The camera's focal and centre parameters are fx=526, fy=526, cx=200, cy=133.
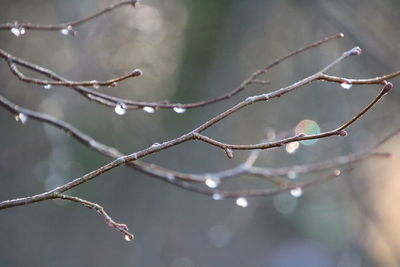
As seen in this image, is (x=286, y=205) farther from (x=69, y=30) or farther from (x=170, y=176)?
(x=69, y=30)

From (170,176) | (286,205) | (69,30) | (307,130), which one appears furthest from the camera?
(286,205)

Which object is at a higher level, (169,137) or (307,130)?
(169,137)

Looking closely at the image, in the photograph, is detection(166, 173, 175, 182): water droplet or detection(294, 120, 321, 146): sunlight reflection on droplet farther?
detection(294, 120, 321, 146): sunlight reflection on droplet

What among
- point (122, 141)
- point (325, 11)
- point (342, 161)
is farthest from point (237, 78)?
point (342, 161)

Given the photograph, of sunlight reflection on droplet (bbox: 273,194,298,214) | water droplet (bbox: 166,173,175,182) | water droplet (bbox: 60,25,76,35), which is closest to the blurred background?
sunlight reflection on droplet (bbox: 273,194,298,214)

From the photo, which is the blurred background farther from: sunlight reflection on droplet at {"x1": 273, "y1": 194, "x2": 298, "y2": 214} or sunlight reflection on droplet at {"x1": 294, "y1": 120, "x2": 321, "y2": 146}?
sunlight reflection on droplet at {"x1": 294, "y1": 120, "x2": 321, "y2": 146}

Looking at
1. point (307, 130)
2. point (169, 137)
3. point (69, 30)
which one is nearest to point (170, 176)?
point (69, 30)

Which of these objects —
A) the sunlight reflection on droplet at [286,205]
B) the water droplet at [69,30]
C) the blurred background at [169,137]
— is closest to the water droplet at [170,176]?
the water droplet at [69,30]

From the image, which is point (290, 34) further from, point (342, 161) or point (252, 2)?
point (342, 161)
